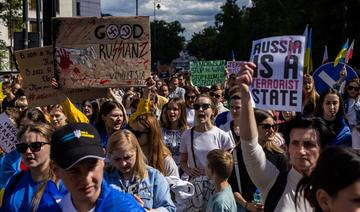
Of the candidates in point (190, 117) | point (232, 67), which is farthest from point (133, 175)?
point (232, 67)

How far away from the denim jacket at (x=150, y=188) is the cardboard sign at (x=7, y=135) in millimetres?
1491

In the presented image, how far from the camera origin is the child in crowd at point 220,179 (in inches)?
194

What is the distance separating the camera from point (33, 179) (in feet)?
12.1

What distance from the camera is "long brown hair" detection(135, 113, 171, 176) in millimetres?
5281

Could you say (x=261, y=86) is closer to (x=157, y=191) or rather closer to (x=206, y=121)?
(x=157, y=191)

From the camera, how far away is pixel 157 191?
13.7 ft

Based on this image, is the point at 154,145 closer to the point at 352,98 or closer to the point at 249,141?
the point at 249,141

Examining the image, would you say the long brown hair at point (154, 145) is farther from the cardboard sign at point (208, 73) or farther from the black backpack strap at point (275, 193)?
the cardboard sign at point (208, 73)

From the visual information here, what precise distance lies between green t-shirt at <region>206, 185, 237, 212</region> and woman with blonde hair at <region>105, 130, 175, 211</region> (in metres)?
0.80

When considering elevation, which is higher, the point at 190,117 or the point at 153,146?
the point at 153,146

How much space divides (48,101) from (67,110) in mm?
390

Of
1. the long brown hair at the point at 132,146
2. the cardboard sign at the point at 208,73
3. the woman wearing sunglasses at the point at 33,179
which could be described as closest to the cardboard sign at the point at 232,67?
the cardboard sign at the point at 208,73

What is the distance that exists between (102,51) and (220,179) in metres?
2.64

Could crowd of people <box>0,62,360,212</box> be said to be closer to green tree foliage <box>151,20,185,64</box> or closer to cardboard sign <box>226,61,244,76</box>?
cardboard sign <box>226,61,244,76</box>
